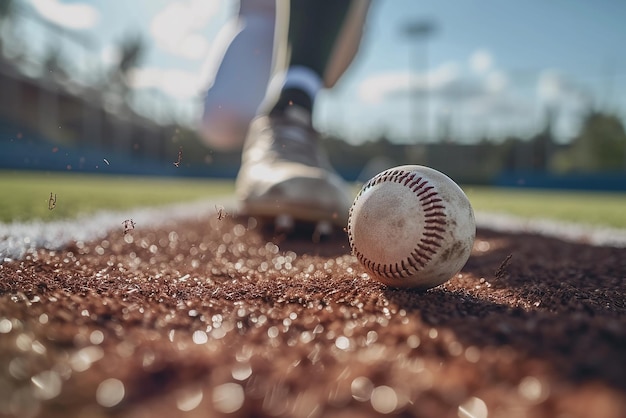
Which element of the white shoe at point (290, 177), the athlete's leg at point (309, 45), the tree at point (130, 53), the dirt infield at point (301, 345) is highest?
the athlete's leg at point (309, 45)

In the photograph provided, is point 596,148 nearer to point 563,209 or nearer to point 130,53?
point 563,209

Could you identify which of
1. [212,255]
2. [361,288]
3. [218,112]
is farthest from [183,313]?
[218,112]

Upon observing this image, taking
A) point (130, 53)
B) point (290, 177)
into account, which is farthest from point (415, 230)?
point (130, 53)

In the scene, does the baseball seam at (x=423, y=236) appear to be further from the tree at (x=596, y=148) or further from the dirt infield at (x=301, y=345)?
the tree at (x=596, y=148)

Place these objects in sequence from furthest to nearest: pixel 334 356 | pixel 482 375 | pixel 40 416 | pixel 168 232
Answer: pixel 168 232
pixel 334 356
pixel 482 375
pixel 40 416

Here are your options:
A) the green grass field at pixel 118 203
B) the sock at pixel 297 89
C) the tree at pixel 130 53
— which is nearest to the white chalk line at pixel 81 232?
the green grass field at pixel 118 203

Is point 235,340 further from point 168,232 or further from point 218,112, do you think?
point 218,112
